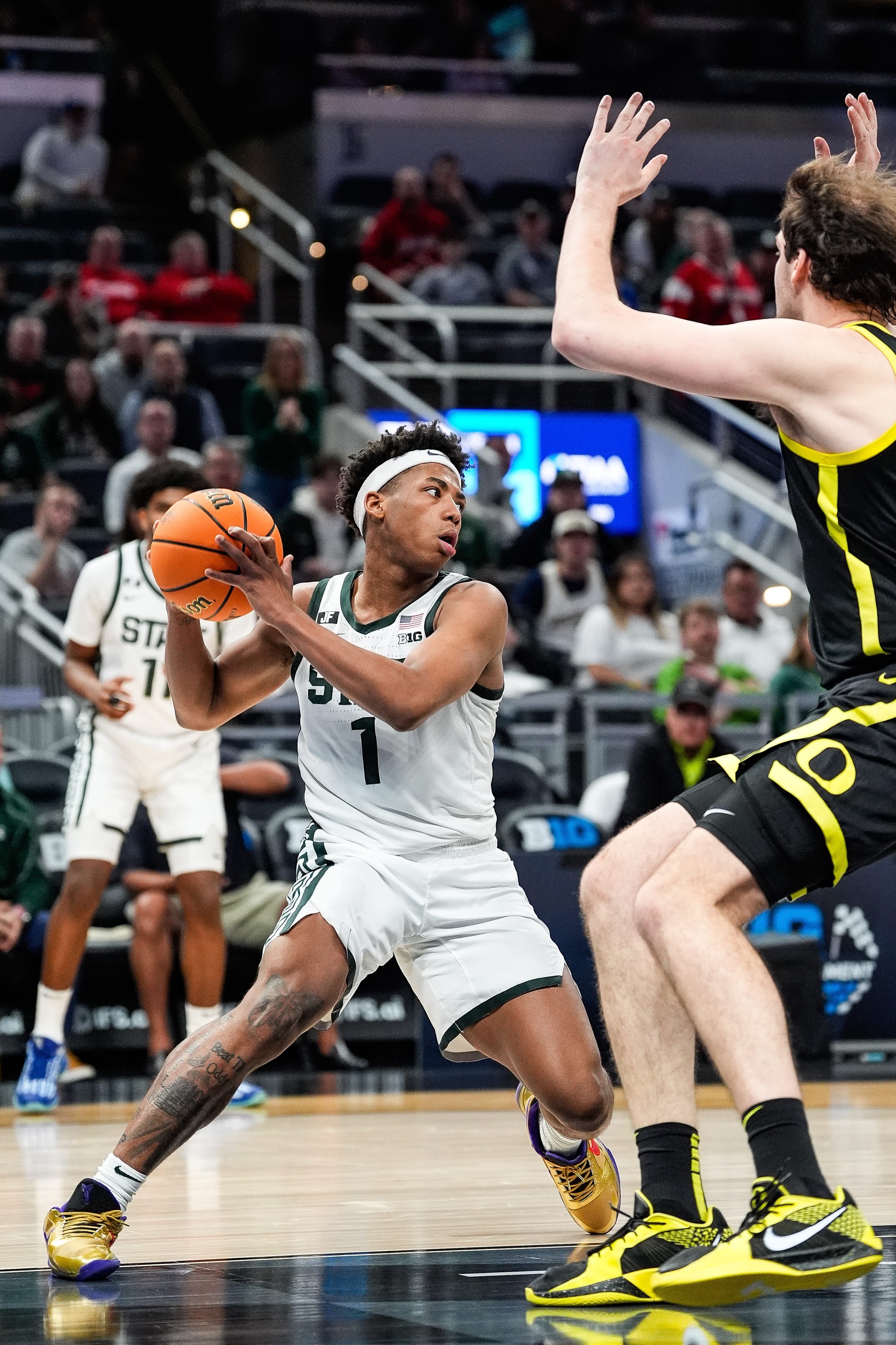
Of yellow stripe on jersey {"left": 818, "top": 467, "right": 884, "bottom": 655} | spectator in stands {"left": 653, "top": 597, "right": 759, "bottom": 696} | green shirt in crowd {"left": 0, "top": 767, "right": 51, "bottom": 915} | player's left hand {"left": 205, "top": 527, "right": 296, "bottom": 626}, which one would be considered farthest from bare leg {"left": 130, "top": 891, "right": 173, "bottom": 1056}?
yellow stripe on jersey {"left": 818, "top": 467, "right": 884, "bottom": 655}

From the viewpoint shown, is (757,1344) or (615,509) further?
(615,509)

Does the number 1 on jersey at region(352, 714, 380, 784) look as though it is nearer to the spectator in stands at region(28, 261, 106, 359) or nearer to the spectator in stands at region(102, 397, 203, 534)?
the spectator in stands at region(102, 397, 203, 534)

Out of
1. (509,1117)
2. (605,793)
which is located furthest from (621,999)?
(605,793)

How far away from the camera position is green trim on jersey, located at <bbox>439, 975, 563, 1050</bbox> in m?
4.29

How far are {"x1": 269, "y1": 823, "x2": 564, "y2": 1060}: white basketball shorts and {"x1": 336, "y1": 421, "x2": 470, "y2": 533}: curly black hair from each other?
830mm

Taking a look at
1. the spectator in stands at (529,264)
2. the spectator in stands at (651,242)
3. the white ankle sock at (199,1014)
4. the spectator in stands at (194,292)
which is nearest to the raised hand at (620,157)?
the white ankle sock at (199,1014)

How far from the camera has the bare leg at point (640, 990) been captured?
3.59 meters

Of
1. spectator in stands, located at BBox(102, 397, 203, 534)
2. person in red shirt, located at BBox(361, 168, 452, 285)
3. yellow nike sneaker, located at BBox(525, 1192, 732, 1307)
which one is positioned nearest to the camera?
yellow nike sneaker, located at BBox(525, 1192, 732, 1307)

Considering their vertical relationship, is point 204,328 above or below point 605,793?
above

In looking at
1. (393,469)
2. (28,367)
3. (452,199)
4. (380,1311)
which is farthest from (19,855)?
(452,199)

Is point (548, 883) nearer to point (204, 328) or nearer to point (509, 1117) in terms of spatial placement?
point (509, 1117)

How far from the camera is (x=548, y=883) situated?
845 centimetres

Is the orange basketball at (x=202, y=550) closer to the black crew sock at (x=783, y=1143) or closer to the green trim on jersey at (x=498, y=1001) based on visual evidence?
the green trim on jersey at (x=498, y=1001)

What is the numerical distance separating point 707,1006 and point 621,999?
355mm
